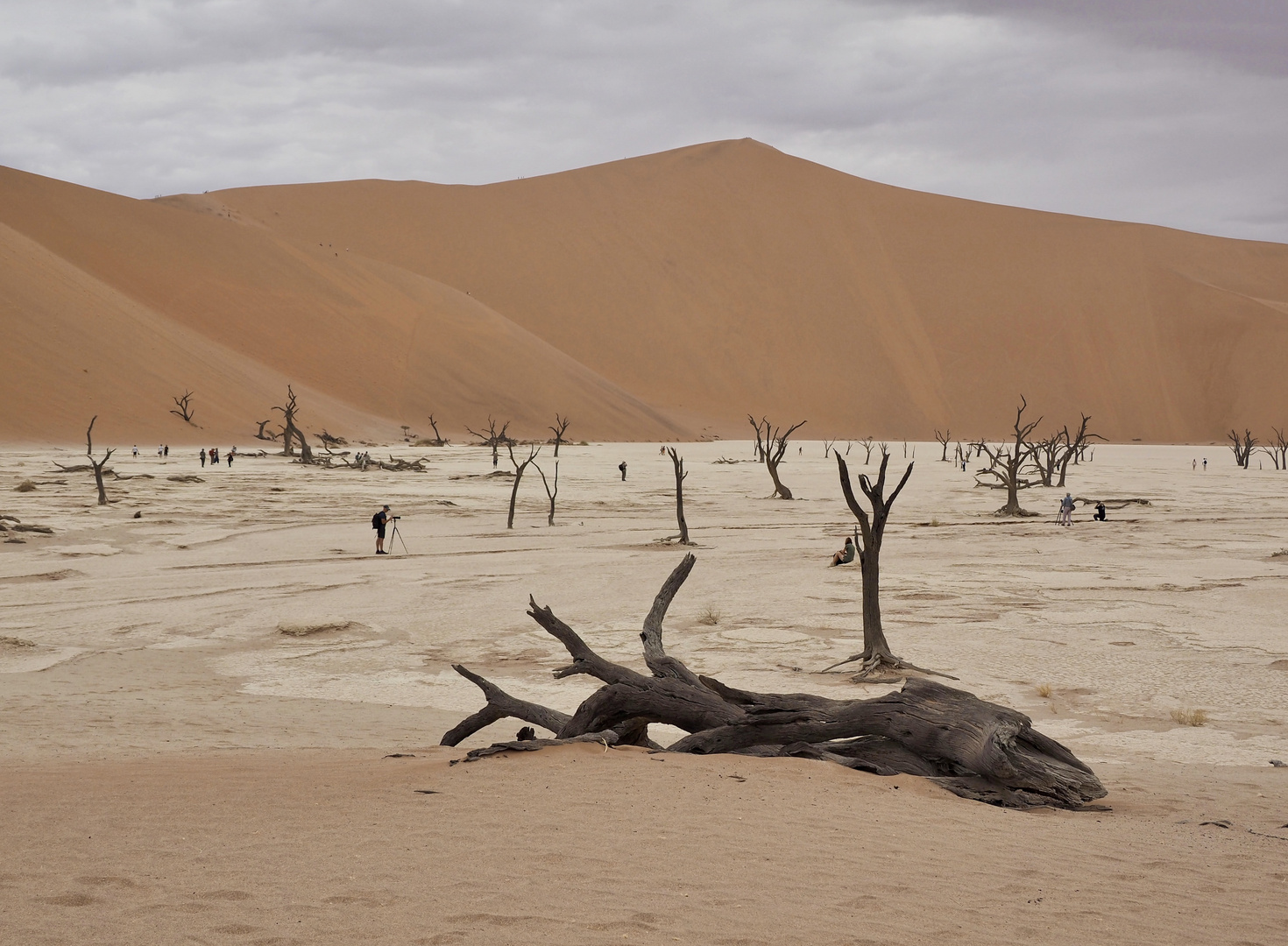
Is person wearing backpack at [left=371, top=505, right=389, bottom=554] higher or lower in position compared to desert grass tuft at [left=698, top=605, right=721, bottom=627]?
higher

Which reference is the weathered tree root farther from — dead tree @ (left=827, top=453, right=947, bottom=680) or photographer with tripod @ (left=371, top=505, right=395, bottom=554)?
photographer with tripod @ (left=371, top=505, right=395, bottom=554)

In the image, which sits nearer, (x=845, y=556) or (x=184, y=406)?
(x=845, y=556)

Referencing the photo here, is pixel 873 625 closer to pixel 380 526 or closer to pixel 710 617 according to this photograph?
pixel 710 617

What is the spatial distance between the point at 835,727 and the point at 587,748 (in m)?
1.61

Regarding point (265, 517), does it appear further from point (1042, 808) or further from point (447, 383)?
point (447, 383)

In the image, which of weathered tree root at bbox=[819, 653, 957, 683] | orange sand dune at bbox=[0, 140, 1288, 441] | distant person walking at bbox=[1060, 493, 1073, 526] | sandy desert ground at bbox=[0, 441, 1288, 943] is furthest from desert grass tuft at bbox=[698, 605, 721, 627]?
orange sand dune at bbox=[0, 140, 1288, 441]

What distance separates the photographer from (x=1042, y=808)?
255 inches

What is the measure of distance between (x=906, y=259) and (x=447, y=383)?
57803 millimetres

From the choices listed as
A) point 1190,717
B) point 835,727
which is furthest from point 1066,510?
point 835,727

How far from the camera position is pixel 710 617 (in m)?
14.4

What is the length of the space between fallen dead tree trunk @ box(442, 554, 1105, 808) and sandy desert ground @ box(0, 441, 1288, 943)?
12.3 inches

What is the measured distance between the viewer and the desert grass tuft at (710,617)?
14.4 m

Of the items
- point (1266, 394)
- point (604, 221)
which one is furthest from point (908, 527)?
point (604, 221)

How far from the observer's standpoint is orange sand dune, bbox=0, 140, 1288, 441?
74.9 m
